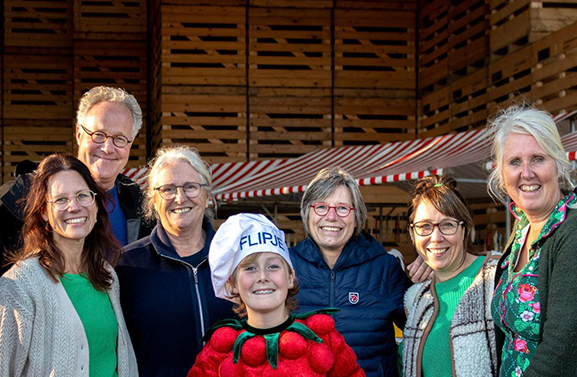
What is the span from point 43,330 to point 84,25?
358 inches

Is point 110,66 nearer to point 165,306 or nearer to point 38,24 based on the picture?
point 38,24

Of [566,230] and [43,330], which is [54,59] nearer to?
[43,330]

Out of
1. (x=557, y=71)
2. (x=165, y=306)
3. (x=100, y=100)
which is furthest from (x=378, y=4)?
(x=165, y=306)

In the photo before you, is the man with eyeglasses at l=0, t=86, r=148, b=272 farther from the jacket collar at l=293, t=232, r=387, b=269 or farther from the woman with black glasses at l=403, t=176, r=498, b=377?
the woman with black glasses at l=403, t=176, r=498, b=377

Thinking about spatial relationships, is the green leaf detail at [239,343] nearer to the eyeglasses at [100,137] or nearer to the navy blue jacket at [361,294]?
the navy blue jacket at [361,294]

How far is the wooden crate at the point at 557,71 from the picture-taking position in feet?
23.5

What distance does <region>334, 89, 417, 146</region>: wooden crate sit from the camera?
33.6 ft

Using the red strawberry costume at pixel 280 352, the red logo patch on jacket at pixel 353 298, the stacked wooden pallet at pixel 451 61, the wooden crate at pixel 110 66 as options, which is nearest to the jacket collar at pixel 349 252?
the red logo patch on jacket at pixel 353 298

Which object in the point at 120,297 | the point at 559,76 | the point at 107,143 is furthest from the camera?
the point at 559,76

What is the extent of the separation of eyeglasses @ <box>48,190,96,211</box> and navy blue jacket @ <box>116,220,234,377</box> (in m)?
0.44

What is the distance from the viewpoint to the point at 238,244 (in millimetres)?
2889

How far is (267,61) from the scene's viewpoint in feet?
33.3

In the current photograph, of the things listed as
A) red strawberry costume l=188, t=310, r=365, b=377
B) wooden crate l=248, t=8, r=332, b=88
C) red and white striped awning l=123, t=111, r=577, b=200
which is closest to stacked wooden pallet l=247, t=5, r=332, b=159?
wooden crate l=248, t=8, r=332, b=88

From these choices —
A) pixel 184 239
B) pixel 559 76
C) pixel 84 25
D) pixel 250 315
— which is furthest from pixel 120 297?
pixel 84 25
